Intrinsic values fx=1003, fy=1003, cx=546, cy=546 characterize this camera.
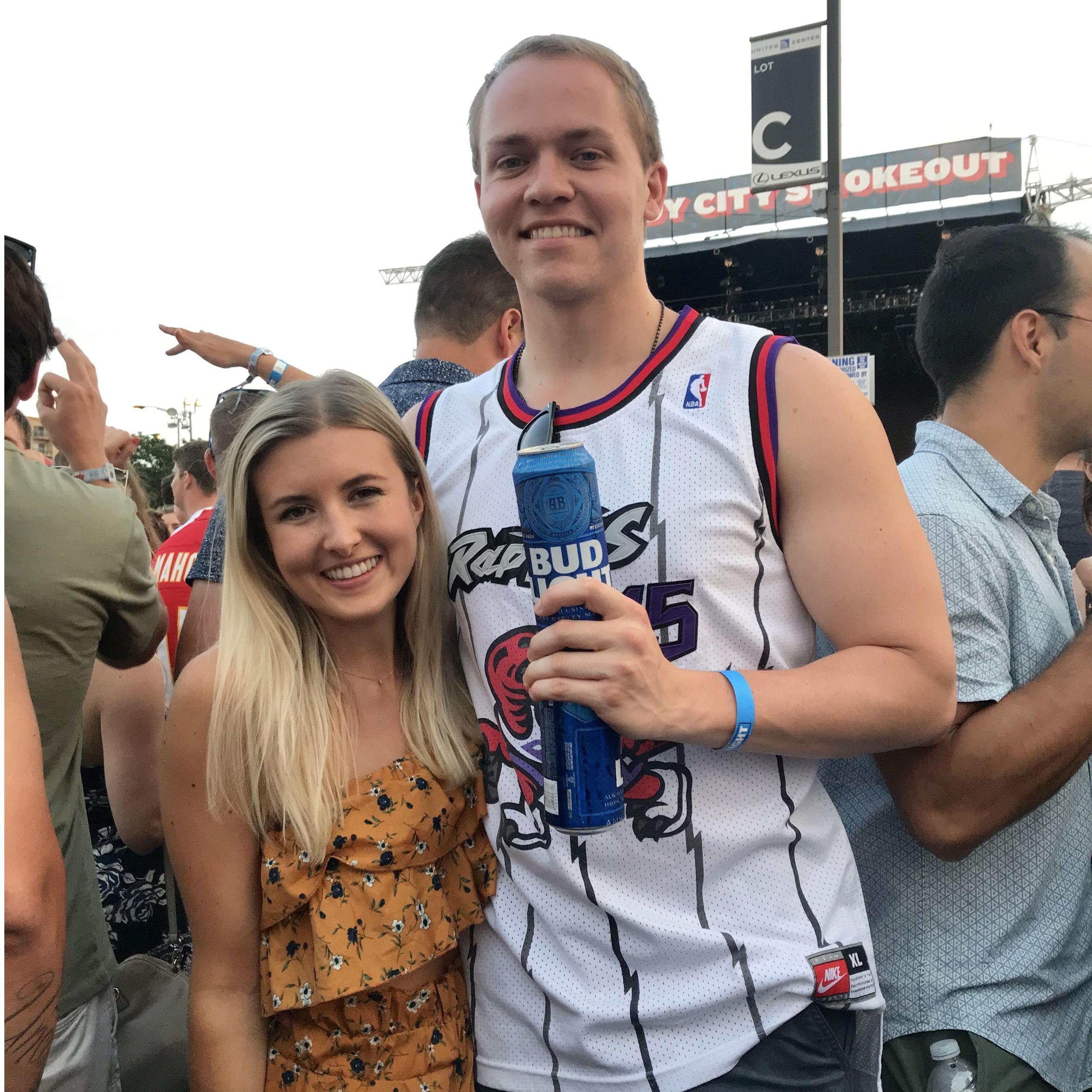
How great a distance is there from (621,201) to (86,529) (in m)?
1.27

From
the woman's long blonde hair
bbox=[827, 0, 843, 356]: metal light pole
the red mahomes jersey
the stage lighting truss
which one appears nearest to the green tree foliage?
the stage lighting truss

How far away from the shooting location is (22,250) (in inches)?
77.7

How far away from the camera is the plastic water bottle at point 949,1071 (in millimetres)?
1703

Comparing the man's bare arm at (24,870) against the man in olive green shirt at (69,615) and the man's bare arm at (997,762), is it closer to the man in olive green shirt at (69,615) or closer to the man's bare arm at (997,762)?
the man in olive green shirt at (69,615)

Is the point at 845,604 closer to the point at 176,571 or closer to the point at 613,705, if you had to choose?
the point at 613,705

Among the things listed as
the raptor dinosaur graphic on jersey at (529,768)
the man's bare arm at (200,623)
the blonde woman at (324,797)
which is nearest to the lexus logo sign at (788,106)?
the man's bare arm at (200,623)

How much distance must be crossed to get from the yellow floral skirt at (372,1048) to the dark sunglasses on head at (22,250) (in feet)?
4.89

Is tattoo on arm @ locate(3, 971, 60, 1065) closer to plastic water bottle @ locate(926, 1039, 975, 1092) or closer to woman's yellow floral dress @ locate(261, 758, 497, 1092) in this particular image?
woman's yellow floral dress @ locate(261, 758, 497, 1092)

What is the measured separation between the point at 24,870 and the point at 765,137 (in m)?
7.07

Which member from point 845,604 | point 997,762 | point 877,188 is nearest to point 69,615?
point 845,604

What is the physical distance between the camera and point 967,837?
1717mm

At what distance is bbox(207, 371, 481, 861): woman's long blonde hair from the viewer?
165 centimetres

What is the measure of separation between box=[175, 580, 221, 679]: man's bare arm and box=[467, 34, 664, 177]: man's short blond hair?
4.92 ft

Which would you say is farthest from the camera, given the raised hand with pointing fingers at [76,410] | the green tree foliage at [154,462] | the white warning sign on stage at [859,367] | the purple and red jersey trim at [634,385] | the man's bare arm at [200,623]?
the green tree foliage at [154,462]
